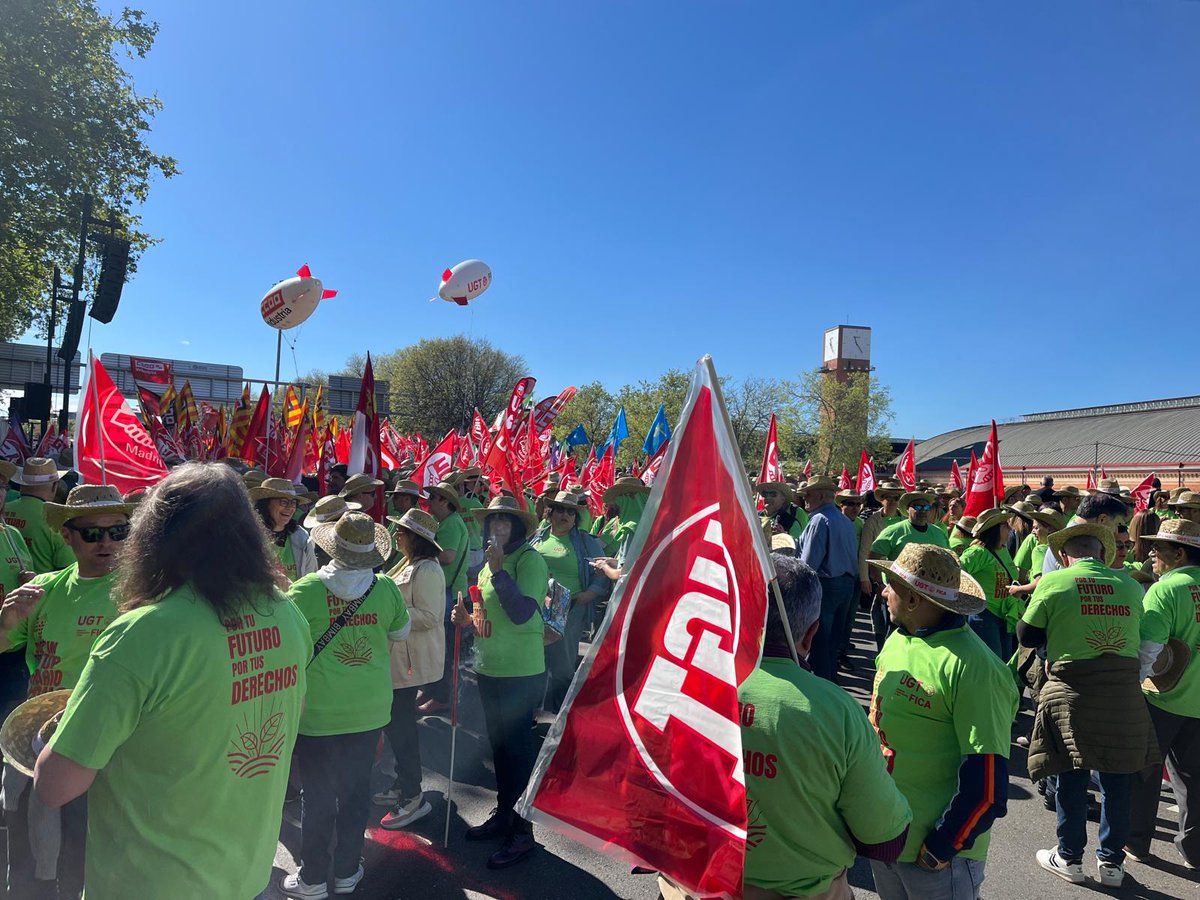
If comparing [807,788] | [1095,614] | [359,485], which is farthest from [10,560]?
[1095,614]

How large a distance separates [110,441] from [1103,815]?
7109mm

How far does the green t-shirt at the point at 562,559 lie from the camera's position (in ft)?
20.5

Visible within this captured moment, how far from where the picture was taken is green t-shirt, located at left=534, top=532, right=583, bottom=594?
20.5ft

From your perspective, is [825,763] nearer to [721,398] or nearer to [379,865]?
[721,398]

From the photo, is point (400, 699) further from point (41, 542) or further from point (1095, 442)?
point (1095, 442)

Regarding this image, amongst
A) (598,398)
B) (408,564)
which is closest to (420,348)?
(598,398)

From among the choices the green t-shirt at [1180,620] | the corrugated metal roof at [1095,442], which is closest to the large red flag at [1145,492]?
the green t-shirt at [1180,620]

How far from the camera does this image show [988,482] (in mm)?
7688

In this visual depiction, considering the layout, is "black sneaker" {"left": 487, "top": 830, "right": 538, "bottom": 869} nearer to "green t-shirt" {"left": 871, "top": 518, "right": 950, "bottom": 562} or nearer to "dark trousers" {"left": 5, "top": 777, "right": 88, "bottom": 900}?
"dark trousers" {"left": 5, "top": 777, "right": 88, "bottom": 900}

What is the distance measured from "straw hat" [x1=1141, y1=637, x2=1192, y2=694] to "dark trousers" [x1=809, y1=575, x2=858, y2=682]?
2.66 m

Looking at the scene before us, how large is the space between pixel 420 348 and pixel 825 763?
54397 mm

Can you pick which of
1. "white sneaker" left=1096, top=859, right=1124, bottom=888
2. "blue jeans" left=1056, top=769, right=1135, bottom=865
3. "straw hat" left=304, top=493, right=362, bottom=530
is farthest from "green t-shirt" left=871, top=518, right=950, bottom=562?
"straw hat" left=304, top=493, right=362, bottom=530

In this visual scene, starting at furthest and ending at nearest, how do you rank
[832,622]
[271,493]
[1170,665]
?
[832,622]
[271,493]
[1170,665]

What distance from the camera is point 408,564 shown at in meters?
4.63
